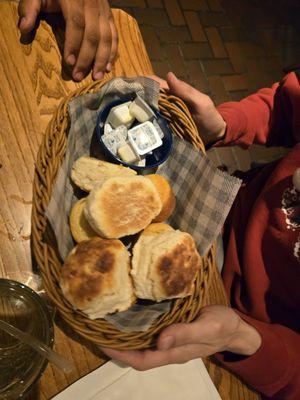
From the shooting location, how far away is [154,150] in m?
0.94

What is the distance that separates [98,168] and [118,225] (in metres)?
0.14

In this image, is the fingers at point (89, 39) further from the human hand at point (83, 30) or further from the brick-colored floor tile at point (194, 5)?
the brick-colored floor tile at point (194, 5)

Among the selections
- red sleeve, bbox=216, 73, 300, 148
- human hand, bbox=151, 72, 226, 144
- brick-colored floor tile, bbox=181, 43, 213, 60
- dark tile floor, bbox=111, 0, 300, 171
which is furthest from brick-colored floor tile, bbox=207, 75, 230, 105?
human hand, bbox=151, 72, 226, 144

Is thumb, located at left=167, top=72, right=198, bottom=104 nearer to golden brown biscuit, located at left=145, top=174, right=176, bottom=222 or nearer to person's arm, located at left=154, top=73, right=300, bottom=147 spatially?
person's arm, located at left=154, top=73, right=300, bottom=147

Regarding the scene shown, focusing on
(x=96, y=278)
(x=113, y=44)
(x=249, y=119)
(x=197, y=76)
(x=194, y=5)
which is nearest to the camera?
(x=96, y=278)

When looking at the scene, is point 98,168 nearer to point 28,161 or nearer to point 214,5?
point 28,161

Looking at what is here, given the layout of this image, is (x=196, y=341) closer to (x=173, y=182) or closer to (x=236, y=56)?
(x=173, y=182)

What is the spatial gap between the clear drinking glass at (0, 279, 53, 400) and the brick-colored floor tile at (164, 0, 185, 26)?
1.72m

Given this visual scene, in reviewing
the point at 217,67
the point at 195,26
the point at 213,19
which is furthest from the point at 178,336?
the point at 213,19

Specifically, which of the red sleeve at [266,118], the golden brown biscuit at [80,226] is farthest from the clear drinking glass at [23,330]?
the red sleeve at [266,118]

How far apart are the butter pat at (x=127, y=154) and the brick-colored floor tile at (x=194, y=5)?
59.7 inches

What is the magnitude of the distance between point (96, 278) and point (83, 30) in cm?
58

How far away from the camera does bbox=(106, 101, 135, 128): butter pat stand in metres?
0.89

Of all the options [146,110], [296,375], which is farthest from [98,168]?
[296,375]
